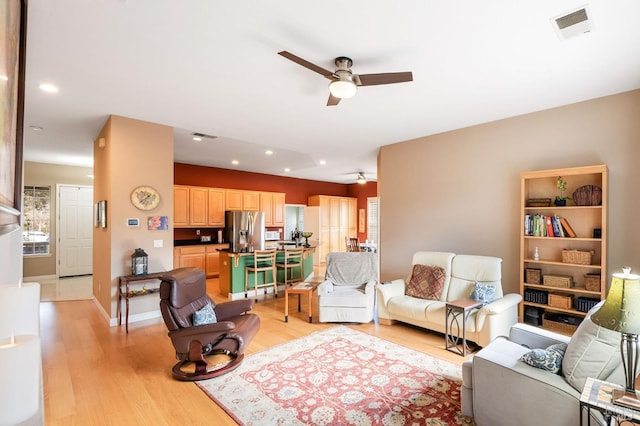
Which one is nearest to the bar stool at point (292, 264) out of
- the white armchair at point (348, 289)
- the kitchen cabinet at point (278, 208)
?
the white armchair at point (348, 289)

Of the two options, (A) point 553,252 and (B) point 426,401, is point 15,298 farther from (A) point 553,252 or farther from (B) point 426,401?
(A) point 553,252

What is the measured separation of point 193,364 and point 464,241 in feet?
13.0

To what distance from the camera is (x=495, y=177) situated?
15.0 feet

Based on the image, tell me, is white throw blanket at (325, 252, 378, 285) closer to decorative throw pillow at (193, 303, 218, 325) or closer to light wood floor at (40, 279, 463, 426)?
light wood floor at (40, 279, 463, 426)

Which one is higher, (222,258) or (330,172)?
(330,172)

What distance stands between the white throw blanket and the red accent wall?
4.64 meters

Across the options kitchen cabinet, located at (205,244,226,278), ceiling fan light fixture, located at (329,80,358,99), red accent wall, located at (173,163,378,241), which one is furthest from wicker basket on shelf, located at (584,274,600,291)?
red accent wall, located at (173,163,378,241)

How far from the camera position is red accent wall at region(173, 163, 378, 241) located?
8.04 m

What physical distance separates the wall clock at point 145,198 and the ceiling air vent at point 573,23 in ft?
15.7

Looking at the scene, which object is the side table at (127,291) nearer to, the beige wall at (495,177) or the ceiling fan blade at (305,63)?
the ceiling fan blade at (305,63)

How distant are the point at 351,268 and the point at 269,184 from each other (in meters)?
5.27

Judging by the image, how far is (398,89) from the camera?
3.45 m

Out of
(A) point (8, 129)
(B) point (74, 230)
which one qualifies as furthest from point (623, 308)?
(B) point (74, 230)

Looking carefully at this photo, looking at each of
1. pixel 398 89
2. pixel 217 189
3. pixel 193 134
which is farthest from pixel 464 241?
pixel 217 189
